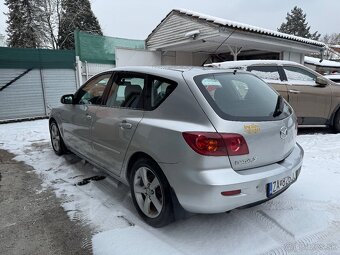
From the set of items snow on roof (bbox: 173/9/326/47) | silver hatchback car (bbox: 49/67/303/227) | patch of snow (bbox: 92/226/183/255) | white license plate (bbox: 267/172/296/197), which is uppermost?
snow on roof (bbox: 173/9/326/47)

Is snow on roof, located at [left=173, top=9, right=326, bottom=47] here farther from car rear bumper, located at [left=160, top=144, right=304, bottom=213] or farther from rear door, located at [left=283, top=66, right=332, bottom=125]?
car rear bumper, located at [left=160, top=144, right=304, bottom=213]

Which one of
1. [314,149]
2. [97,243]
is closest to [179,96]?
[97,243]

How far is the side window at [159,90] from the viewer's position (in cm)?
269

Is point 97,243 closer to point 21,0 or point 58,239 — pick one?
point 58,239

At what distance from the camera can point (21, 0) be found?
28.1 m

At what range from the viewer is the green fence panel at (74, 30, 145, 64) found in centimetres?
1120

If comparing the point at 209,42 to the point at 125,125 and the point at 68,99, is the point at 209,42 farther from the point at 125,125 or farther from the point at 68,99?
the point at 125,125

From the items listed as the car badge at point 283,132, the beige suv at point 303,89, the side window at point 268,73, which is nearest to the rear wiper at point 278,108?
the car badge at point 283,132

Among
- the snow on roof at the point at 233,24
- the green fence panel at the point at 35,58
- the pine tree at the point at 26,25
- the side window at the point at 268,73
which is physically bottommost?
the side window at the point at 268,73

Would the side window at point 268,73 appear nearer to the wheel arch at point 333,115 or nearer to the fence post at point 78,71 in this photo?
the wheel arch at point 333,115

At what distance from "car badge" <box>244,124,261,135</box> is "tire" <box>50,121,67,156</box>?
3610 mm

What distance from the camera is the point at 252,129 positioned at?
244 cm

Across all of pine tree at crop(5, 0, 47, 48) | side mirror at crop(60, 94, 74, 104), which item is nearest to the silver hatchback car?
side mirror at crop(60, 94, 74, 104)

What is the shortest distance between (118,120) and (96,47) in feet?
31.5
